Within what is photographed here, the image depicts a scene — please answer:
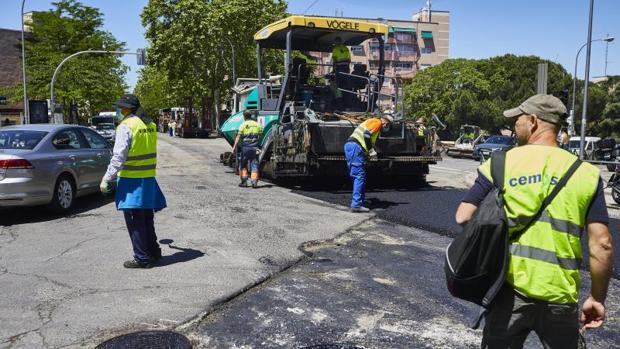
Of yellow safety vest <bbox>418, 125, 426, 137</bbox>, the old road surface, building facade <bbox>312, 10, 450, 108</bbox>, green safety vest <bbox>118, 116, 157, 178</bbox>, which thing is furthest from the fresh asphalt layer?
building facade <bbox>312, 10, 450, 108</bbox>

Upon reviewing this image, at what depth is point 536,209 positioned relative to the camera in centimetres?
235

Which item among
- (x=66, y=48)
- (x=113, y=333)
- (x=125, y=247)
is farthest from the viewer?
(x=66, y=48)

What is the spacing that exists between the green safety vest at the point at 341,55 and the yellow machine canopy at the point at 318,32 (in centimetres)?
30

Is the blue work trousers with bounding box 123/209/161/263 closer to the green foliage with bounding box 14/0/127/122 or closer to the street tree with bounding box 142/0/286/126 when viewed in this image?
the green foliage with bounding box 14/0/127/122

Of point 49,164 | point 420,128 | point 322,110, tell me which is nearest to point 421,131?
point 420,128

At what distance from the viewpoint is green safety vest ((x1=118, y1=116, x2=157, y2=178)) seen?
548 cm

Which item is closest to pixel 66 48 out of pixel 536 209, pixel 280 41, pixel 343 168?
pixel 280 41

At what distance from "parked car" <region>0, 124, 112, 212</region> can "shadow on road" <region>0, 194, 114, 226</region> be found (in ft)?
0.59

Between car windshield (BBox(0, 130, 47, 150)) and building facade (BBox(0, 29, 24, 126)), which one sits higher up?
building facade (BBox(0, 29, 24, 126))

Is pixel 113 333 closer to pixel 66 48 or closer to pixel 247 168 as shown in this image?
pixel 247 168

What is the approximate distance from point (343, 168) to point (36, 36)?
3307 cm

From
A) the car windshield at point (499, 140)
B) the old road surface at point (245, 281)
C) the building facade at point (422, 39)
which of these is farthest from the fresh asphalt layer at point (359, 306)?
the building facade at point (422, 39)

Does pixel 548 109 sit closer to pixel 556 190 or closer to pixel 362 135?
pixel 556 190

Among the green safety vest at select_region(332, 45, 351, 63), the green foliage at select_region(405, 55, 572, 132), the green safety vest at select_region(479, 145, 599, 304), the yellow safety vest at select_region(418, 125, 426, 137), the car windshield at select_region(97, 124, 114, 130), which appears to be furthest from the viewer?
the green foliage at select_region(405, 55, 572, 132)
